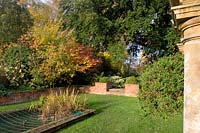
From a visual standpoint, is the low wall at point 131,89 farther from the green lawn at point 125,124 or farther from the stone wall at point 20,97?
the green lawn at point 125,124

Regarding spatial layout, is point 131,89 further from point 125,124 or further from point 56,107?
point 125,124

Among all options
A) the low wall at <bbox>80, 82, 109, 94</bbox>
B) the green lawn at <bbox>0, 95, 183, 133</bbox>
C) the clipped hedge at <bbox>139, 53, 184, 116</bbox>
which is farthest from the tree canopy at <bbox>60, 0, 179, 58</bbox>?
the clipped hedge at <bbox>139, 53, 184, 116</bbox>

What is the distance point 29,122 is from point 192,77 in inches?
321

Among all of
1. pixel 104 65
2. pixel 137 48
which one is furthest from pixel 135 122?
pixel 137 48

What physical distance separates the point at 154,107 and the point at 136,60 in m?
26.7

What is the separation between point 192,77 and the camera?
10.2ft

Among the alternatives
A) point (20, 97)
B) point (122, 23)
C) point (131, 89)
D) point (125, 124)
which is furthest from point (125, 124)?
point (122, 23)

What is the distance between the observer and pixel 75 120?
11188mm

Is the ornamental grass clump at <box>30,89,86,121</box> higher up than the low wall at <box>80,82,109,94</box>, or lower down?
lower down

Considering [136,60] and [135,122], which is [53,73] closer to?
[135,122]

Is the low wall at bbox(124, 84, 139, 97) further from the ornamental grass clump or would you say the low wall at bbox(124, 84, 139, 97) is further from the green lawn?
the ornamental grass clump

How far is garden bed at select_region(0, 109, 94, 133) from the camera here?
30.1 feet

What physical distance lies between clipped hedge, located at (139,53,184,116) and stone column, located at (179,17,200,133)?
15.5 feet

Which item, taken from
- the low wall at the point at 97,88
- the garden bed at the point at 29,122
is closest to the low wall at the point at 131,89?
the low wall at the point at 97,88
